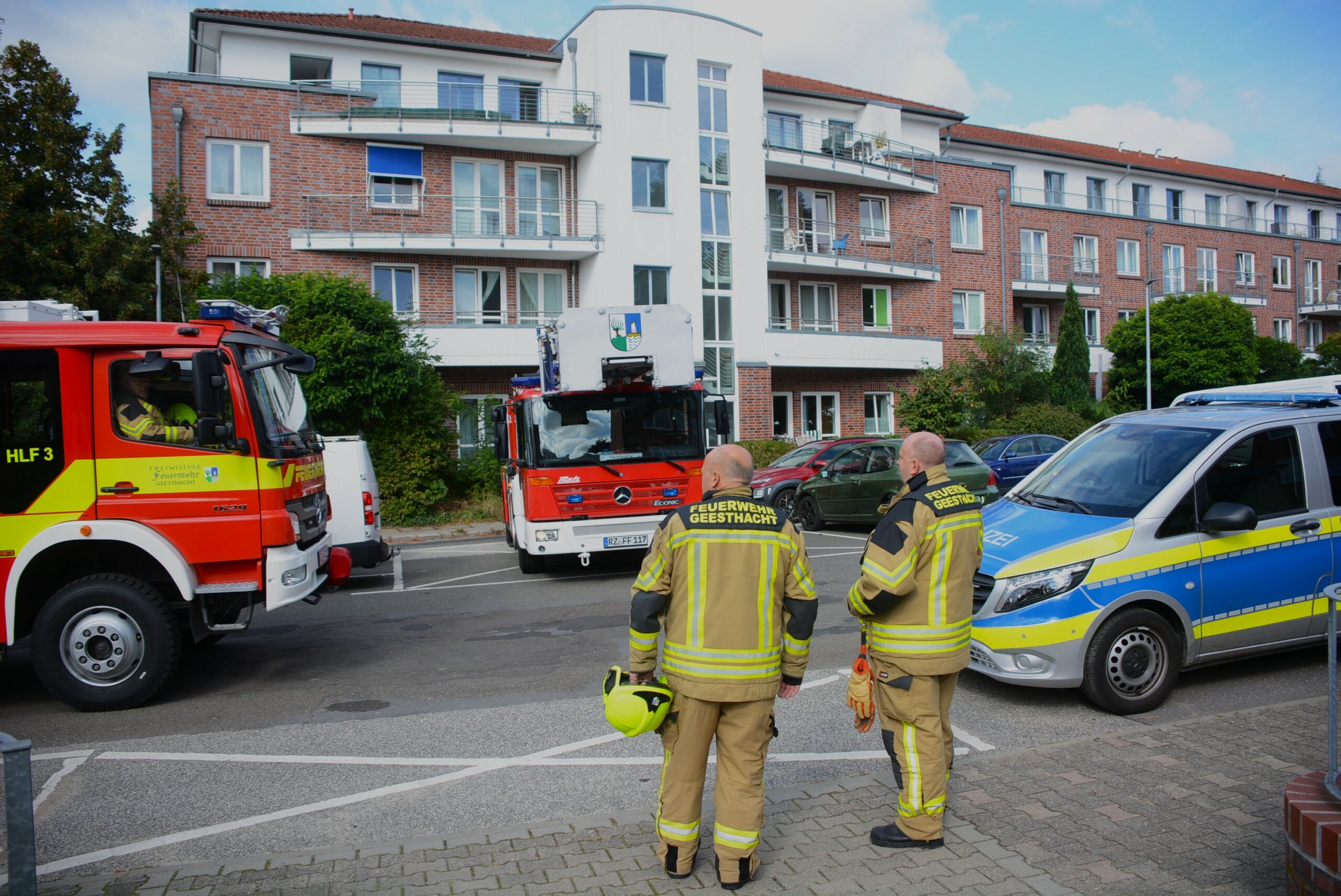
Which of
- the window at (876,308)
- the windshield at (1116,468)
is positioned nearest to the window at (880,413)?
the window at (876,308)

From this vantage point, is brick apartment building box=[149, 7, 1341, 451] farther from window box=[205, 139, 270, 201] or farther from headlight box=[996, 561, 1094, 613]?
headlight box=[996, 561, 1094, 613]

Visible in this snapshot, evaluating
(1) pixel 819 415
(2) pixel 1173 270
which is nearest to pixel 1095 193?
(2) pixel 1173 270

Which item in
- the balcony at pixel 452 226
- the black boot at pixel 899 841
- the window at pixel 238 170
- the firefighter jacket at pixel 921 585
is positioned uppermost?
the window at pixel 238 170

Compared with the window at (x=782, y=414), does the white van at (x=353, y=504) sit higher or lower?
lower

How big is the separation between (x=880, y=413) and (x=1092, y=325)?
13133mm

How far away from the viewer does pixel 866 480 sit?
15.3 metres

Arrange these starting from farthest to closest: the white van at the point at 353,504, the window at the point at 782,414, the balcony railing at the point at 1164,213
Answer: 1. the balcony railing at the point at 1164,213
2. the window at the point at 782,414
3. the white van at the point at 353,504

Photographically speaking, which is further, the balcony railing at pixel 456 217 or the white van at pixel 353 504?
the balcony railing at pixel 456 217

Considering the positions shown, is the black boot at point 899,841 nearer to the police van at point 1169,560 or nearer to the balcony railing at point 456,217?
the police van at point 1169,560

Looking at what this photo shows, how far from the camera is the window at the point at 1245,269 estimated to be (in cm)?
4256

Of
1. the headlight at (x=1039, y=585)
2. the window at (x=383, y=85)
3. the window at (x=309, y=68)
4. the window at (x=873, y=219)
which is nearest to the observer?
the headlight at (x=1039, y=585)

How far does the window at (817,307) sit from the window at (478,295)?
9558mm

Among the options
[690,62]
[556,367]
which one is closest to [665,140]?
[690,62]

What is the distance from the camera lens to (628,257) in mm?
24609
